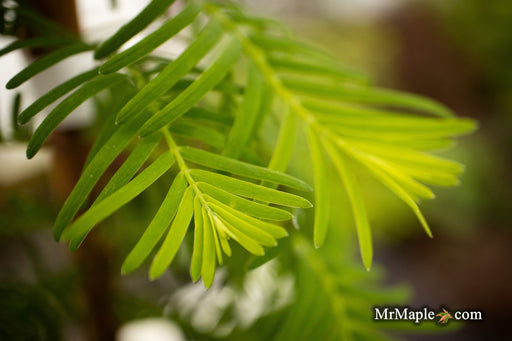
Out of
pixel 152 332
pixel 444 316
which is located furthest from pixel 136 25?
pixel 152 332

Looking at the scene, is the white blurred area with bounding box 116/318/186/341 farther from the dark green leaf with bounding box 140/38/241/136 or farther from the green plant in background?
the dark green leaf with bounding box 140/38/241/136

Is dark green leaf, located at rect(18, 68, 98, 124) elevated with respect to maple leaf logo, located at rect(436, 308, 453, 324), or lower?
elevated

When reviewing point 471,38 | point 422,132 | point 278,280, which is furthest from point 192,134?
point 471,38

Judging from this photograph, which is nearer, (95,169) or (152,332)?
(95,169)

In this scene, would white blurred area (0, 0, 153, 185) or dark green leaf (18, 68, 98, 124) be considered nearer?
dark green leaf (18, 68, 98, 124)

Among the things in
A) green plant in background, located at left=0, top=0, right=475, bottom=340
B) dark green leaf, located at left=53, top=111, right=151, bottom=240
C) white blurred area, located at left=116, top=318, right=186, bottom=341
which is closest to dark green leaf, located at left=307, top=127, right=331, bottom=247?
green plant in background, located at left=0, top=0, right=475, bottom=340

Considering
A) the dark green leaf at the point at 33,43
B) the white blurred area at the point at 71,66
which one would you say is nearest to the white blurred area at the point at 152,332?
the white blurred area at the point at 71,66

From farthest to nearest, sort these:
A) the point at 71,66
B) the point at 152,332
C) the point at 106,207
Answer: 1. the point at 152,332
2. the point at 71,66
3. the point at 106,207

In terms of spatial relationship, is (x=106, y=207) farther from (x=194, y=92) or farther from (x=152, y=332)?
(x=152, y=332)

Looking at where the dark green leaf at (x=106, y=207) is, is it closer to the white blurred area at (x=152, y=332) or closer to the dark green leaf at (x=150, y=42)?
the dark green leaf at (x=150, y=42)

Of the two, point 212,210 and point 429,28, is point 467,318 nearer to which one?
point 212,210
